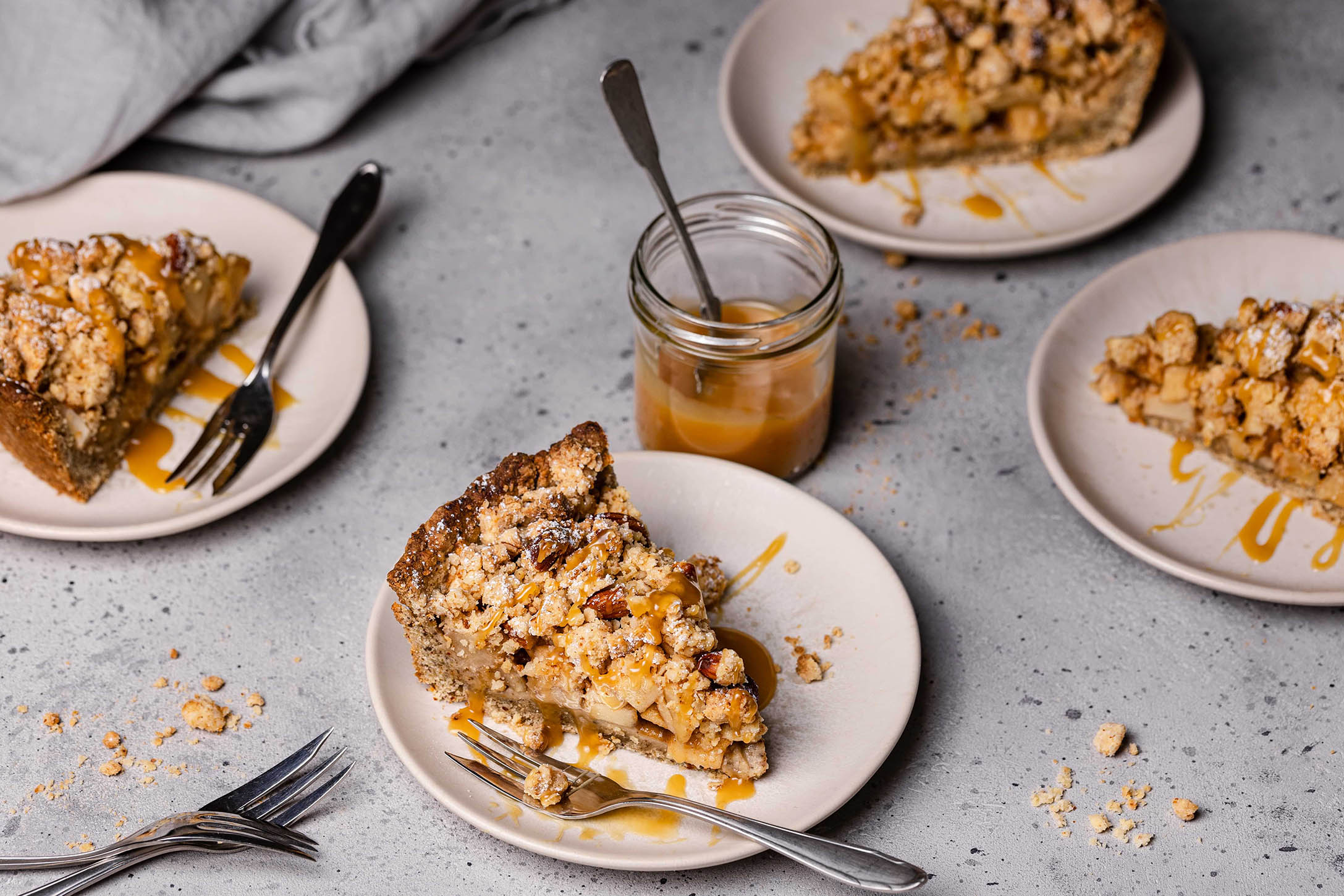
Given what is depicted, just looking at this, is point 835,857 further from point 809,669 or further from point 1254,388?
point 1254,388

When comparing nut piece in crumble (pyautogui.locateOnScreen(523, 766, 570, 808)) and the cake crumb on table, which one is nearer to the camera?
nut piece in crumble (pyautogui.locateOnScreen(523, 766, 570, 808))

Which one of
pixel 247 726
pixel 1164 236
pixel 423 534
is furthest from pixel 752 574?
pixel 1164 236

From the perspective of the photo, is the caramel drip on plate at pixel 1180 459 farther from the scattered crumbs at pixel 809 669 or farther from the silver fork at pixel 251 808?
the silver fork at pixel 251 808

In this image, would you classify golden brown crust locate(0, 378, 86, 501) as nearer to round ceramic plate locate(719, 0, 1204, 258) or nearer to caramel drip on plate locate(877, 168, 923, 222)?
round ceramic plate locate(719, 0, 1204, 258)

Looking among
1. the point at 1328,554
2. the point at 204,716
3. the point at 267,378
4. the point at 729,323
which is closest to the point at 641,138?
the point at 729,323

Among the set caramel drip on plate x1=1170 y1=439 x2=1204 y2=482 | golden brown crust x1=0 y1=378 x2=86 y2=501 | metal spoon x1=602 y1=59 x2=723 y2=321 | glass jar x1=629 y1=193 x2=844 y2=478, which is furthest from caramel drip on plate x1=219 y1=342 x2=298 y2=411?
caramel drip on plate x1=1170 y1=439 x2=1204 y2=482

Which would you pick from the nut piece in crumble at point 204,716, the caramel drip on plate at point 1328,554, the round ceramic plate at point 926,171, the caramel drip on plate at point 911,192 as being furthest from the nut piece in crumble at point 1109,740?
the nut piece in crumble at point 204,716

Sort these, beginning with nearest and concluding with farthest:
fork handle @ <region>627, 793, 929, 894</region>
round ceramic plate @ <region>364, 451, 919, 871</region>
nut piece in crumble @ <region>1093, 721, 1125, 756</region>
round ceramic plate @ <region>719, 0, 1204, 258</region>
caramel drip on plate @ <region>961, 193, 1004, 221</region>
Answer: fork handle @ <region>627, 793, 929, 894</region> < round ceramic plate @ <region>364, 451, 919, 871</region> < nut piece in crumble @ <region>1093, 721, 1125, 756</region> < round ceramic plate @ <region>719, 0, 1204, 258</region> < caramel drip on plate @ <region>961, 193, 1004, 221</region>
